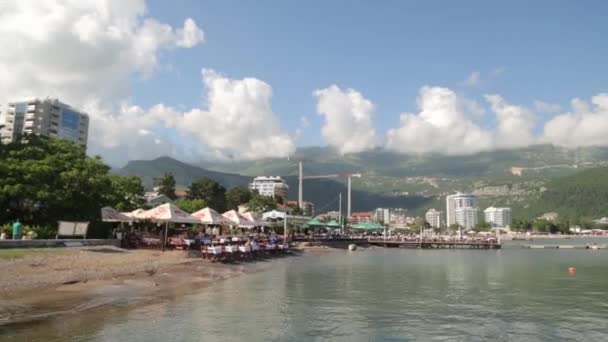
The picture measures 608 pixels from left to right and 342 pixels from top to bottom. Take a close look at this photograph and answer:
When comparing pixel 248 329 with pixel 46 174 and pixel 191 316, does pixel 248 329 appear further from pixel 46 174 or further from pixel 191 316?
pixel 46 174

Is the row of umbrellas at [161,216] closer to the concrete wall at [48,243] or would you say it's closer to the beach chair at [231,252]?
the concrete wall at [48,243]

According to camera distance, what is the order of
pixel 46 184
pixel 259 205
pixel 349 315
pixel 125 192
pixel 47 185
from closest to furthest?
1. pixel 349 315
2. pixel 47 185
3. pixel 46 184
4. pixel 125 192
5. pixel 259 205

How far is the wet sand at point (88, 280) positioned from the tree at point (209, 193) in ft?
266

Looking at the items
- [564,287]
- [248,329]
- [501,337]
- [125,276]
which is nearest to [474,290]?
[564,287]

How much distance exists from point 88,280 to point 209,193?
93305mm

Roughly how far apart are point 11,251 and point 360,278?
19742 mm

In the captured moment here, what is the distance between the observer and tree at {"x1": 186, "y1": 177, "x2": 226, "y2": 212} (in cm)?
11230

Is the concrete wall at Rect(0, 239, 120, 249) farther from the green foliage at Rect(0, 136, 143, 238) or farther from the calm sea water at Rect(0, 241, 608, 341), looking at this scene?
the calm sea water at Rect(0, 241, 608, 341)

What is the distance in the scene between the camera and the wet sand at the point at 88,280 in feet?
53.1

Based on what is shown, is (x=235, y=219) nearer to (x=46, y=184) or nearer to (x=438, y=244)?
(x=46, y=184)

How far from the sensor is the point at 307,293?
77.5 ft

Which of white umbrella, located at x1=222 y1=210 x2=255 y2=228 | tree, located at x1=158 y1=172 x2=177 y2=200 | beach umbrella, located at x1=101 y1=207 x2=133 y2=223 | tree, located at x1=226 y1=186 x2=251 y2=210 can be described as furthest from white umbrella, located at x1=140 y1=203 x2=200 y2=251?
tree, located at x1=226 y1=186 x2=251 y2=210

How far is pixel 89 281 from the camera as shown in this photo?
21234 millimetres

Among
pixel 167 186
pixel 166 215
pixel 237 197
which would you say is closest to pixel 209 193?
pixel 167 186
